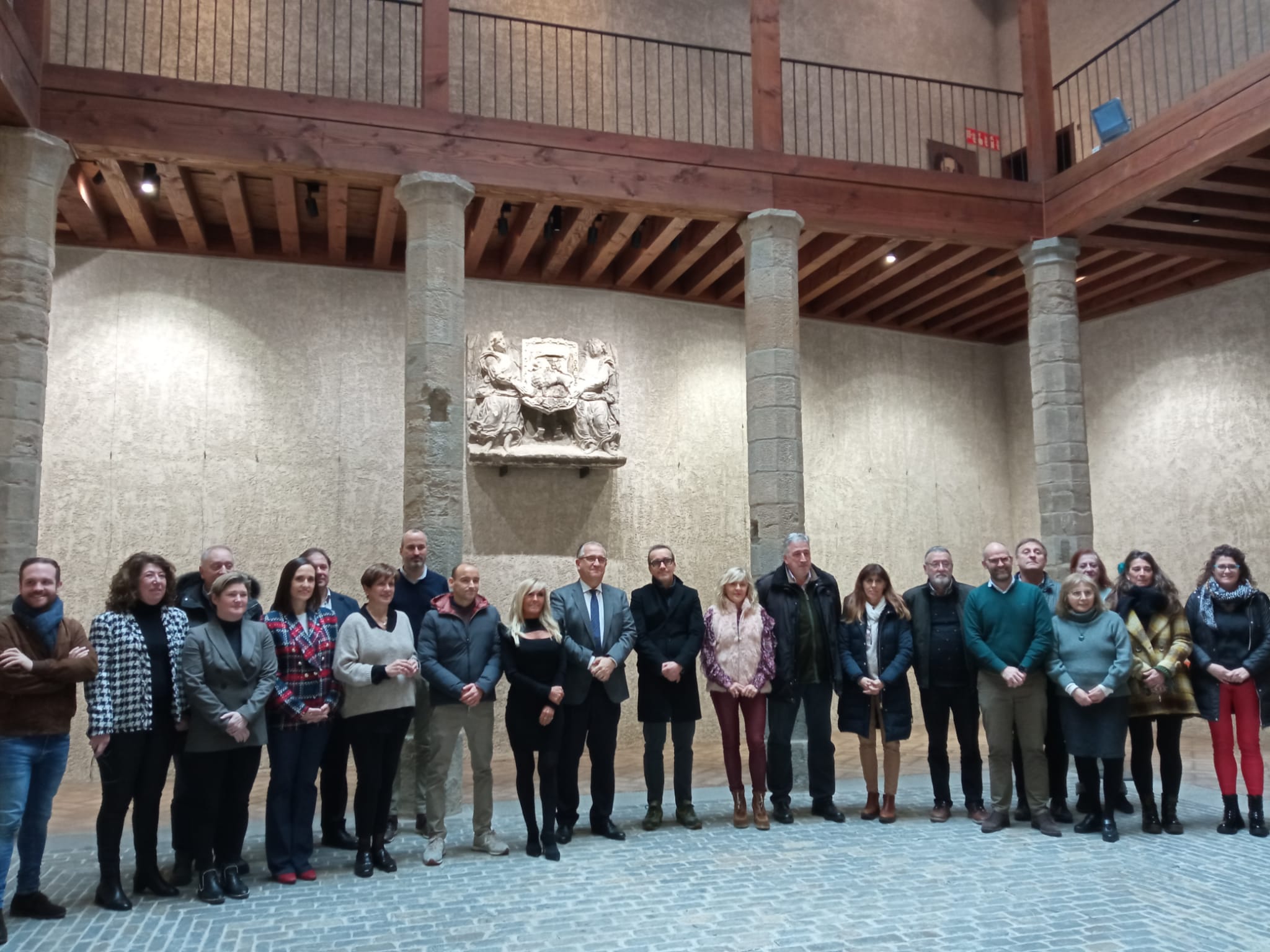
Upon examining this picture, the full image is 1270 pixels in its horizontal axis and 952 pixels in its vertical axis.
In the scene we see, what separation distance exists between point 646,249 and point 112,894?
689cm

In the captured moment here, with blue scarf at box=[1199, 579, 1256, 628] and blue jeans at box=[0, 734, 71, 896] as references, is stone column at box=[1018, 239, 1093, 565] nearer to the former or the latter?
blue scarf at box=[1199, 579, 1256, 628]

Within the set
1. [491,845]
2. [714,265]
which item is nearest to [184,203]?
[714,265]

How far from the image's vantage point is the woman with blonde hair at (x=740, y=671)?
19.1 feet

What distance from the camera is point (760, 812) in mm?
5816

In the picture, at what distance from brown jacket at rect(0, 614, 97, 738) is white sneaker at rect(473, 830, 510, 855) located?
2047mm

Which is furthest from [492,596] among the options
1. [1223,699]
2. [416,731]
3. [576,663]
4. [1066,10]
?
[1066,10]

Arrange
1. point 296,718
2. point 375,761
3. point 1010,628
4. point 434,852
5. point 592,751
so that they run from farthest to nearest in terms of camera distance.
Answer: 1. point 1010,628
2. point 592,751
3. point 434,852
4. point 375,761
5. point 296,718

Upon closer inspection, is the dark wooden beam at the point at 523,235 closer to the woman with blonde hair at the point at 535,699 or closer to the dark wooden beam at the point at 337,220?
the dark wooden beam at the point at 337,220

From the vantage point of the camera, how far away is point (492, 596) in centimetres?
1009

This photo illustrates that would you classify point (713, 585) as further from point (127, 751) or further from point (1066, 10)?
point (1066, 10)

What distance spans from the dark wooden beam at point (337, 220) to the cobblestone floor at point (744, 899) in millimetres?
4947

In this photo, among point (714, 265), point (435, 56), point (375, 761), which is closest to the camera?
point (375, 761)

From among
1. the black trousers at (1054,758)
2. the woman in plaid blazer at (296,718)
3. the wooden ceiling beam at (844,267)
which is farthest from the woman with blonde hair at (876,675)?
the wooden ceiling beam at (844,267)

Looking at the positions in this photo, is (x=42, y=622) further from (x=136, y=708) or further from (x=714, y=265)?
(x=714, y=265)
